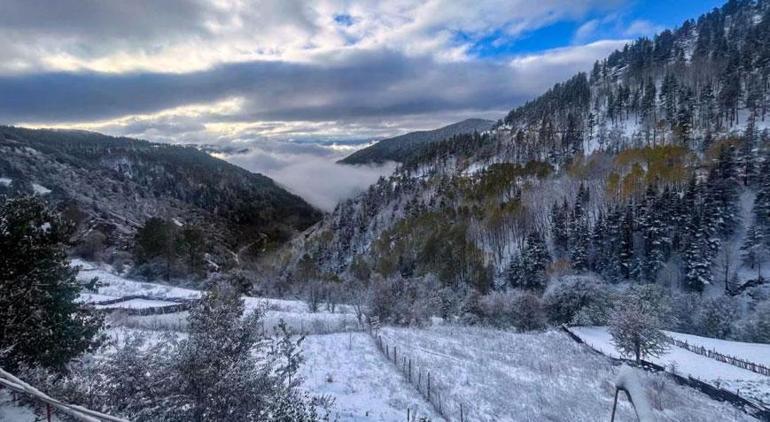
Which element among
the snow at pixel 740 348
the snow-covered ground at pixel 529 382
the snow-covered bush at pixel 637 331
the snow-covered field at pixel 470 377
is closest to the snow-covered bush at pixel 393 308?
the snow-covered field at pixel 470 377

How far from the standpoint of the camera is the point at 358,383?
1625cm

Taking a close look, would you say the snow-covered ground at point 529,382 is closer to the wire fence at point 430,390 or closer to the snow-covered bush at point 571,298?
the wire fence at point 430,390

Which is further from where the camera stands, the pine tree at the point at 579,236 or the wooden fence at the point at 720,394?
the pine tree at the point at 579,236

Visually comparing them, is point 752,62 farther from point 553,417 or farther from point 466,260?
point 553,417

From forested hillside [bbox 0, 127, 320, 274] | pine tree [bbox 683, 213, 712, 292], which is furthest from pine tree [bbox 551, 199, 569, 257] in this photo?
forested hillside [bbox 0, 127, 320, 274]

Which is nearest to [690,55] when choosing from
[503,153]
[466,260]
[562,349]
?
[503,153]

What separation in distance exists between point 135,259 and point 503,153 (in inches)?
4317

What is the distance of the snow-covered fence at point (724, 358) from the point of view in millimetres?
25906

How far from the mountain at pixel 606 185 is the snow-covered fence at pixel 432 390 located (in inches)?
1853

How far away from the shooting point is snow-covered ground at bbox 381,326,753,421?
53.3 ft

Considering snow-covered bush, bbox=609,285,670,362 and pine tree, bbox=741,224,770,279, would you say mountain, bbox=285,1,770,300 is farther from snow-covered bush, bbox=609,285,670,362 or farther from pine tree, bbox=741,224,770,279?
snow-covered bush, bbox=609,285,670,362

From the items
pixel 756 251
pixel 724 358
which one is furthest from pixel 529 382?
pixel 756 251

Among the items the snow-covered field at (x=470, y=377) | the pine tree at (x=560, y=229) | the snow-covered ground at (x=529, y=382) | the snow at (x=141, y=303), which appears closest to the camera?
the snow-covered field at (x=470, y=377)

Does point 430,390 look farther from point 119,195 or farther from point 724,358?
point 119,195
